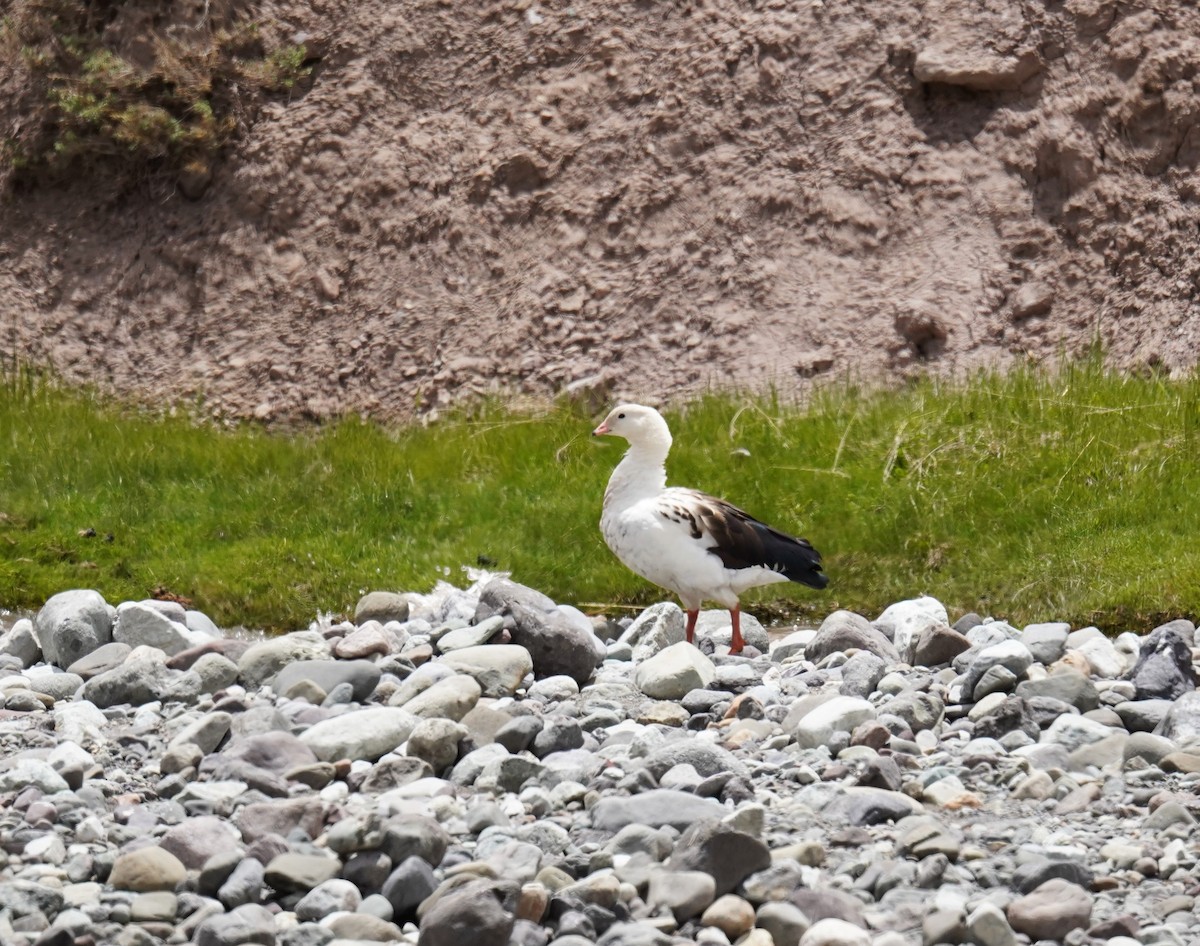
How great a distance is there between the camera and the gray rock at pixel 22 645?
8.27 m

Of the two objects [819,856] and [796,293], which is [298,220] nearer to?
[796,293]

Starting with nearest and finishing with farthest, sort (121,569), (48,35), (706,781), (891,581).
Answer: (706,781), (891,581), (121,569), (48,35)

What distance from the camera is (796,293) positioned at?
14.7 m

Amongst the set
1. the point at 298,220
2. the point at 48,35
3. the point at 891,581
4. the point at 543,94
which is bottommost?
the point at 891,581

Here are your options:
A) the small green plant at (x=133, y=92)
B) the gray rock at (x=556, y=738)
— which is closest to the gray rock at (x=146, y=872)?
the gray rock at (x=556, y=738)

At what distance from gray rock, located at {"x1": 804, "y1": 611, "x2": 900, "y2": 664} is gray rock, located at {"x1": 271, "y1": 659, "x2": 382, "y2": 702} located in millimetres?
2211

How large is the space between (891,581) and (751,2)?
868 cm

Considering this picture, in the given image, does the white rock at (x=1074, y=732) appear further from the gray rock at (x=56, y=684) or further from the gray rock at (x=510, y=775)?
the gray rock at (x=56, y=684)

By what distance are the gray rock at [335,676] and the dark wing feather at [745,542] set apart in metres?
1.80

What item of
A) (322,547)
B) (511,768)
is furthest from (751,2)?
(511,768)

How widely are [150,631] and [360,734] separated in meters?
2.60

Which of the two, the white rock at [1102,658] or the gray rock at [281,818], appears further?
the white rock at [1102,658]

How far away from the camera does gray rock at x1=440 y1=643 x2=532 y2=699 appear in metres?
7.05

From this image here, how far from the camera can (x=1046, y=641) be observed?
7.31 meters
